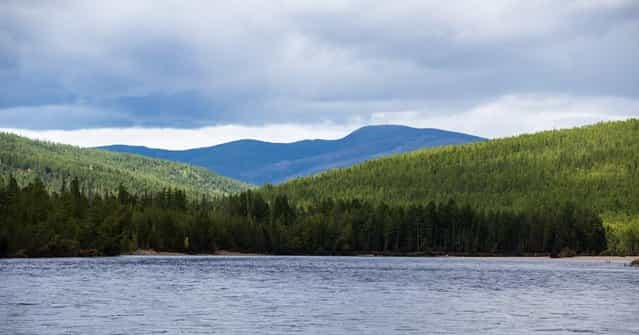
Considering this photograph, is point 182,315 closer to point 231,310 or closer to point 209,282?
point 231,310

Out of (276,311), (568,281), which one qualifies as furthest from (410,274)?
(276,311)

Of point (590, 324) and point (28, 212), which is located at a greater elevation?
point (28, 212)

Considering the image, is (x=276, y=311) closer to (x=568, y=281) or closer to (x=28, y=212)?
(x=568, y=281)

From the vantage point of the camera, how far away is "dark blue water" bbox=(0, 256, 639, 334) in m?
68.6

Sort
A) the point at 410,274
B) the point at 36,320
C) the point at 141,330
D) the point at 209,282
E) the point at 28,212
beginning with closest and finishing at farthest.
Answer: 1. the point at 141,330
2. the point at 36,320
3. the point at 209,282
4. the point at 410,274
5. the point at 28,212

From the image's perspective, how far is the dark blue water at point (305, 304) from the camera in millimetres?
68625

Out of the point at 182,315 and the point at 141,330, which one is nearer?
the point at 141,330

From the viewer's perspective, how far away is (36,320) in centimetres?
7031

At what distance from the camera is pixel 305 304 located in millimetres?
87438

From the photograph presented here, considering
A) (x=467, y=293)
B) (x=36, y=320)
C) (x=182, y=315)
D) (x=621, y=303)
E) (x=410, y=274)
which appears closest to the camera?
(x=36, y=320)

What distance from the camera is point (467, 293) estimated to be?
103m

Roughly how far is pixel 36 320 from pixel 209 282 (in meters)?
46.8

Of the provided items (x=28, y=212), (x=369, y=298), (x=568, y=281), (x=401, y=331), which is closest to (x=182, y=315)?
(x=401, y=331)

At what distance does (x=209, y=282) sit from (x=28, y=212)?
89029 mm
